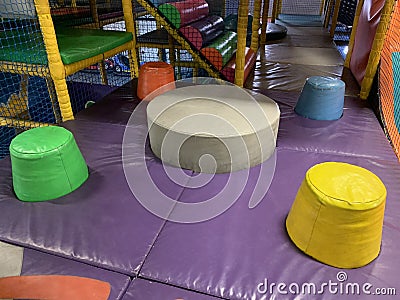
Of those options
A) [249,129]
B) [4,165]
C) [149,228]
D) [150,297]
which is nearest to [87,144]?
[4,165]

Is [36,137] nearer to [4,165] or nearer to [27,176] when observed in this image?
[27,176]

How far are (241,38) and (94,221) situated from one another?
7.36 feet

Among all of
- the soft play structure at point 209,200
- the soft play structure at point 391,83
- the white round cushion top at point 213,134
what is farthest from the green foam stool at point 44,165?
the soft play structure at point 391,83

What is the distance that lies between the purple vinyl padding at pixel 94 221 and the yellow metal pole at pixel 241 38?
1.61 m

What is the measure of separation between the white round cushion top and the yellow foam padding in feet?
1.95

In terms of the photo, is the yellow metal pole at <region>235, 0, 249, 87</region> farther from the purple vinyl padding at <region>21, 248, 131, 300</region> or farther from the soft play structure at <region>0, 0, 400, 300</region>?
the purple vinyl padding at <region>21, 248, 131, 300</region>

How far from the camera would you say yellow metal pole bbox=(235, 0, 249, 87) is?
9.30ft

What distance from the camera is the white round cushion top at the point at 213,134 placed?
1944mm

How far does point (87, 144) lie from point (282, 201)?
150cm

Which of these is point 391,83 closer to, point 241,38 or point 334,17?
point 241,38

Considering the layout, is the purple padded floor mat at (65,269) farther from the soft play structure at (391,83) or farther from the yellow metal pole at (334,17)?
the yellow metal pole at (334,17)

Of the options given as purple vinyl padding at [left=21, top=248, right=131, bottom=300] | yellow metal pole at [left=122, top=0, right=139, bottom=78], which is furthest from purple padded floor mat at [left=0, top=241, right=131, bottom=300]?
yellow metal pole at [left=122, top=0, right=139, bottom=78]

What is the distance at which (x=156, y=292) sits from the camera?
128 centimetres

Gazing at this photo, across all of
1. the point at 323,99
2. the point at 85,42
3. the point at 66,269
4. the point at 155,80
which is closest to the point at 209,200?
the point at 66,269
